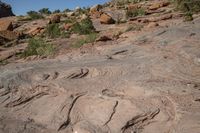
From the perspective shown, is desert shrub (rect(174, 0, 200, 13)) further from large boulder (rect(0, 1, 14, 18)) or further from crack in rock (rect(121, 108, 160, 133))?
large boulder (rect(0, 1, 14, 18))

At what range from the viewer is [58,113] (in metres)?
5.84

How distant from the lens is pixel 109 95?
6.12 meters

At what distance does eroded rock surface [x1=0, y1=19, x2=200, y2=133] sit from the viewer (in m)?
5.38

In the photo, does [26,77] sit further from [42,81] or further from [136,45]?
[136,45]

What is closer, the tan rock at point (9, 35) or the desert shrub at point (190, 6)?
the desert shrub at point (190, 6)

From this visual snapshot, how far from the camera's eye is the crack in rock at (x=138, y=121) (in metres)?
5.28

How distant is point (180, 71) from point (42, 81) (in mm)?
2961

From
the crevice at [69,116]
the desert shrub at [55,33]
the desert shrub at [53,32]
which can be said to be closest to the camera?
the crevice at [69,116]

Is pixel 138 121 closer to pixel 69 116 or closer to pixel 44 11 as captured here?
pixel 69 116

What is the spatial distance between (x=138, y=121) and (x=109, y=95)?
3.09ft

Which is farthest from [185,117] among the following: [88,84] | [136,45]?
[136,45]

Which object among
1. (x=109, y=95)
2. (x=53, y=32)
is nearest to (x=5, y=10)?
(x=53, y=32)

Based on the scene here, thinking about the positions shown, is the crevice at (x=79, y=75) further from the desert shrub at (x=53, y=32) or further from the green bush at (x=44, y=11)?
the green bush at (x=44, y=11)

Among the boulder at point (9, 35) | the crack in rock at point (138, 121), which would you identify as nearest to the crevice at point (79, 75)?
the crack in rock at point (138, 121)
